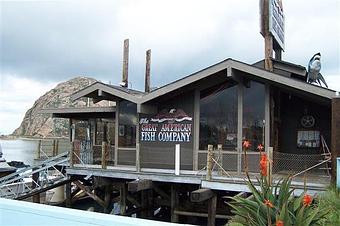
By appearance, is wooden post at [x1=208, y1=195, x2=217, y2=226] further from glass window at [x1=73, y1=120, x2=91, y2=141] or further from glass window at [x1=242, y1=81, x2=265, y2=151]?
glass window at [x1=73, y1=120, x2=91, y2=141]

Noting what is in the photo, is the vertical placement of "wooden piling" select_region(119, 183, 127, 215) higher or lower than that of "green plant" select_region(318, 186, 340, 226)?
lower

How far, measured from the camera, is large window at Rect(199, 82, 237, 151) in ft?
43.5

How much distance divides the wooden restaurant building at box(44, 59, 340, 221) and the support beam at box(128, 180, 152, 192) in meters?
0.04

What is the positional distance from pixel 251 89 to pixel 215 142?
2182mm

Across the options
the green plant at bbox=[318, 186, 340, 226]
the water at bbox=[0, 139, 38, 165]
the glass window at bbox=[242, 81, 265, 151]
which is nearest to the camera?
the green plant at bbox=[318, 186, 340, 226]

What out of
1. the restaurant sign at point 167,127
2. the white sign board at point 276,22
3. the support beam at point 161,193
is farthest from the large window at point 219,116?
the white sign board at point 276,22

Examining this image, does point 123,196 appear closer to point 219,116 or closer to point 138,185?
point 138,185

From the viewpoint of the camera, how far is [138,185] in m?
12.0

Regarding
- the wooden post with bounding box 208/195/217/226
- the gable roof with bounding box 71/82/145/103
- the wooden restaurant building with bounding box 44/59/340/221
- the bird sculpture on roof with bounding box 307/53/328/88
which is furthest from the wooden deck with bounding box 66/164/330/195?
the bird sculpture on roof with bounding box 307/53/328/88

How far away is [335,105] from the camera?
9.88 metres

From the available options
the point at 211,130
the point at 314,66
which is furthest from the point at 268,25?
the point at 211,130

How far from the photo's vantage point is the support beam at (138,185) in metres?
12.0

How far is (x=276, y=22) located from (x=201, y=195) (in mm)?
8124

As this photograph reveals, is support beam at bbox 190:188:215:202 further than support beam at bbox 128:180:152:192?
No
